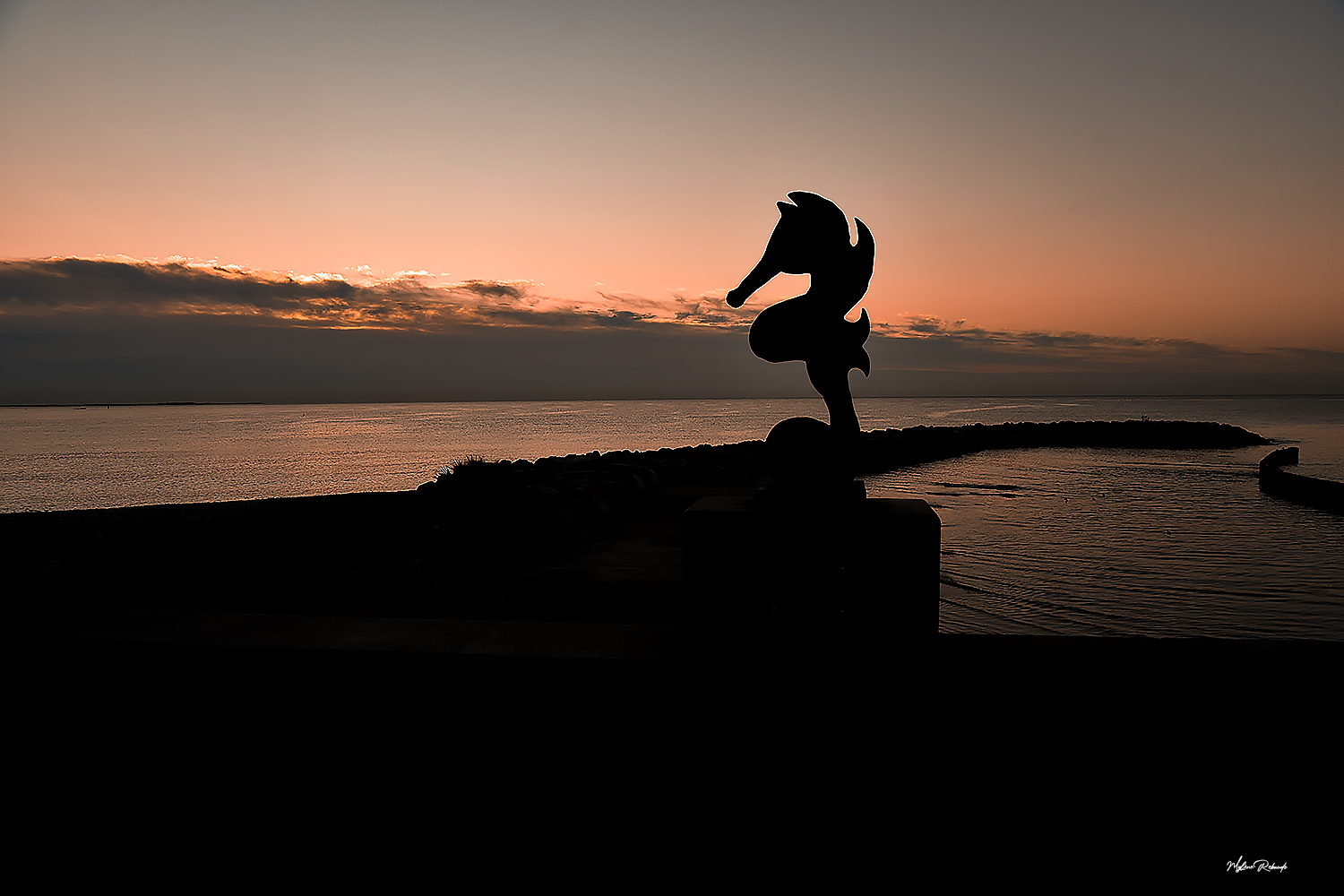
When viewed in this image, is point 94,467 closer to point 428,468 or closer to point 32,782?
point 428,468

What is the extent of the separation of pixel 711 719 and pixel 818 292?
215cm

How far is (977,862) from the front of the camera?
260cm

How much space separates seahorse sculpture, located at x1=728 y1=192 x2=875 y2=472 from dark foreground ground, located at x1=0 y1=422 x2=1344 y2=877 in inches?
24.4

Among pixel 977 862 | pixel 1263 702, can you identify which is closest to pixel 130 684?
pixel 977 862

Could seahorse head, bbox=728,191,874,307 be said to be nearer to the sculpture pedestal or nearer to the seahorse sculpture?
the seahorse sculpture

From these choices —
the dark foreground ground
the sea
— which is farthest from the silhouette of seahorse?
the sea

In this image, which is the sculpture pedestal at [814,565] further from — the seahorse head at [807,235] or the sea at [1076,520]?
the sea at [1076,520]

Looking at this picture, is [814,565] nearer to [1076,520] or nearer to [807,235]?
[807,235]

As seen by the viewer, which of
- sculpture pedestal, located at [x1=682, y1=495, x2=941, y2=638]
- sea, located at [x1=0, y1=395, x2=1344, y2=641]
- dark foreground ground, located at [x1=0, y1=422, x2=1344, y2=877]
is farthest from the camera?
sea, located at [x1=0, y1=395, x2=1344, y2=641]

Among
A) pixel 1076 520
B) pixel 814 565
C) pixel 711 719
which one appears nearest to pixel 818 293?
pixel 814 565

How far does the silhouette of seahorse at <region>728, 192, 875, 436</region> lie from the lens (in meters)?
3.67

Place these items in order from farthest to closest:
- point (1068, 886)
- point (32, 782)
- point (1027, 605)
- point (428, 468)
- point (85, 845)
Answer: point (428, 468) → point (1027, 605) → point (32, 782) → point (85, 845) → point (1068, 886)

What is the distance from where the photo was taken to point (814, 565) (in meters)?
3.22

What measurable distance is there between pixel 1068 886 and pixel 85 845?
3.54 m
